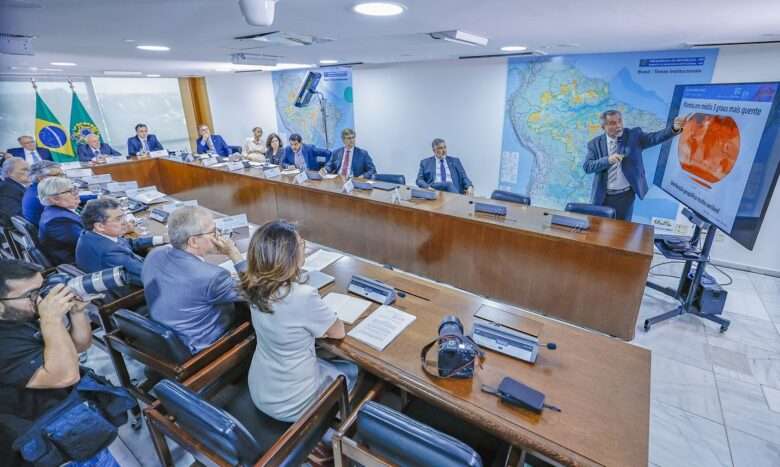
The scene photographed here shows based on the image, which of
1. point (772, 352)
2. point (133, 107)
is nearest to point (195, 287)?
point (772, 352)

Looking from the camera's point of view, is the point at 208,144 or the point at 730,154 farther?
the point at 208,144

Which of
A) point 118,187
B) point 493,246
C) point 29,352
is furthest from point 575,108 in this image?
point 118,187

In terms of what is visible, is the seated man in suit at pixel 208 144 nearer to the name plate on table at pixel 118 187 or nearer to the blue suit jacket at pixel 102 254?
the name plate on table at pixel 118 187

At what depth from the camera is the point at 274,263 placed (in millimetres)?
1336

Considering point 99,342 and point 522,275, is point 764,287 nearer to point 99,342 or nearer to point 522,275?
point 522,275

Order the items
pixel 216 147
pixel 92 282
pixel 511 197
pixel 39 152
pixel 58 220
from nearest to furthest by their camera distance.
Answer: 1. pixel 92 282
2. pixel 58 220
3. pixel 511 197
4. pixel 39 152
5. pixel 216 147

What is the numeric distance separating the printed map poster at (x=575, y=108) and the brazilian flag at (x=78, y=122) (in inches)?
345

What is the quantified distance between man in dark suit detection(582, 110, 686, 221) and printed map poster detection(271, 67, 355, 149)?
4.37 meters

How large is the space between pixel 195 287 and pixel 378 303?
855 mm

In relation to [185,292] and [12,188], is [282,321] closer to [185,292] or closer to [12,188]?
[185,292]

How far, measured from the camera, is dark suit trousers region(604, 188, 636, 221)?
352cm

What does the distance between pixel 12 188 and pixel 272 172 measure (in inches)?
99.5

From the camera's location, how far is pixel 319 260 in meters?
2.26

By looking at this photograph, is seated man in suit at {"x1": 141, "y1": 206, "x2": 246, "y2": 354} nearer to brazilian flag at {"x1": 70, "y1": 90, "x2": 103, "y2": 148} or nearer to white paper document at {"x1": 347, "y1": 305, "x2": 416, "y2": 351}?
white paper document at {"x1": 347, "y1": 305, "x2": 416, "y2": 351}
